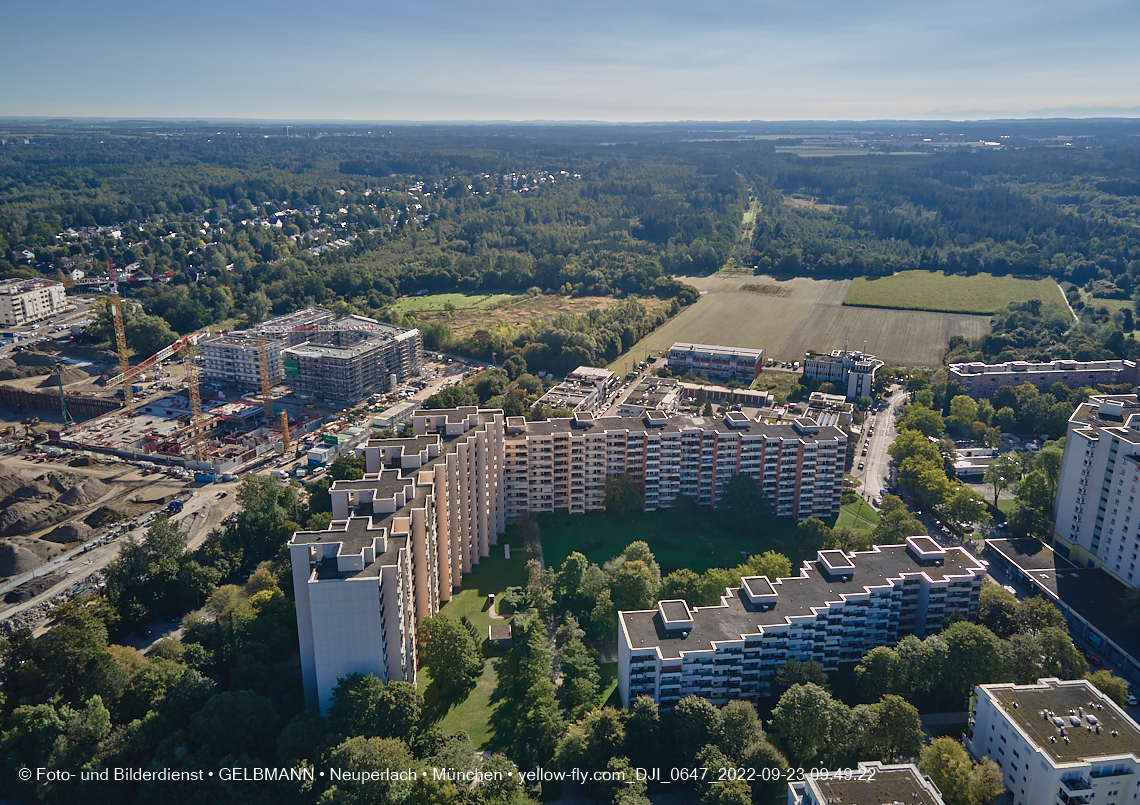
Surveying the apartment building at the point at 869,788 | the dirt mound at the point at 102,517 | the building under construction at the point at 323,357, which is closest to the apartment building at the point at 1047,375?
the apartment building at the point at 869,788

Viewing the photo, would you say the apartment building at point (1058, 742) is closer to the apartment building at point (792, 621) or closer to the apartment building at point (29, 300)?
the apartment building at point (792, 621)

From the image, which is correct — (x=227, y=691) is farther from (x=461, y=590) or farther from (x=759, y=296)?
(x=759, y=296)

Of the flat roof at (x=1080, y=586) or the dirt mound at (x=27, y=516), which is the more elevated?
the flat roof at (x=1080, y=586)

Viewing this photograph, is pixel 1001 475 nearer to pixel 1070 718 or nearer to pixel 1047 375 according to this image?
pixel 1047 375

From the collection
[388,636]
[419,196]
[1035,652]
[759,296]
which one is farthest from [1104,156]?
[388,636]

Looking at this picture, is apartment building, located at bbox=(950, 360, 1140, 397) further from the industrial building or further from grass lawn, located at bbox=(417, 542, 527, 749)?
grass lawn, located at bbox=(417, 542, 527, 749)

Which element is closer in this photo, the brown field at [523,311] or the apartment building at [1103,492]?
the apartment building at [1103,492]

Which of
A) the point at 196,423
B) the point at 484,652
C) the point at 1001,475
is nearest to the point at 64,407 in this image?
the point at 196,423
